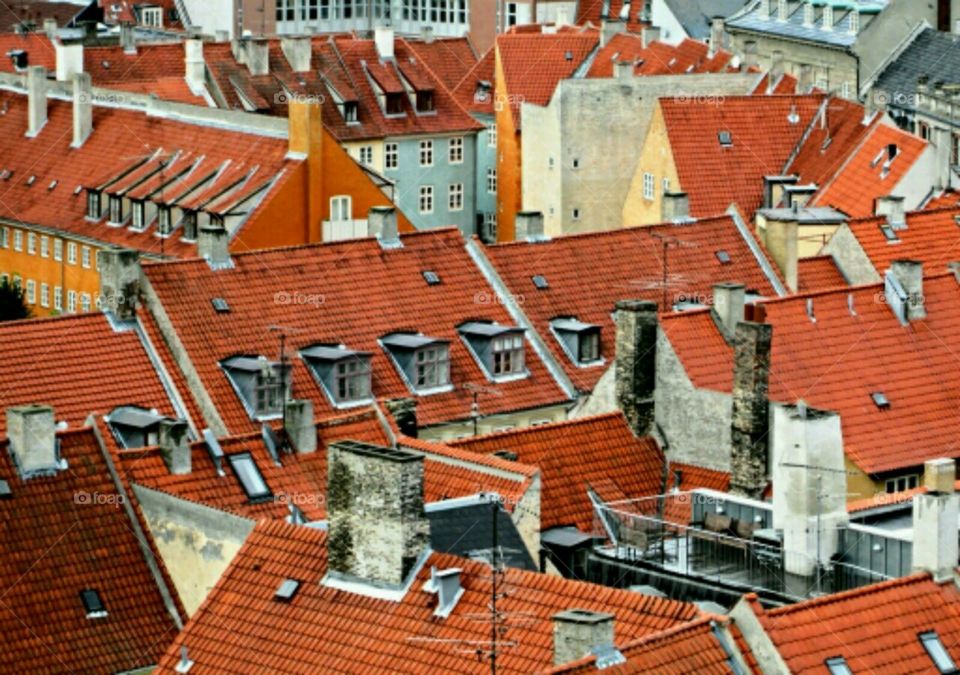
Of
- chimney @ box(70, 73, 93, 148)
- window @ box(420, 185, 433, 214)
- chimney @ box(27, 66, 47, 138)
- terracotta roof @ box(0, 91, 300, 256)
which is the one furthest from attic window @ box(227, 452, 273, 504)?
window @ box(420, 185, 433, 214)

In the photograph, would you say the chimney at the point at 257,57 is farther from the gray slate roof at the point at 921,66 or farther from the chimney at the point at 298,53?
the gray slate roof at the point at 921,66

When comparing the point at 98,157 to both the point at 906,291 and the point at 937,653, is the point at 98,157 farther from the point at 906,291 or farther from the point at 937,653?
the point at 937,653

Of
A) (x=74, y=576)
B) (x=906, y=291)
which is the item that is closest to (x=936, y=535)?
(x=74, y=576)

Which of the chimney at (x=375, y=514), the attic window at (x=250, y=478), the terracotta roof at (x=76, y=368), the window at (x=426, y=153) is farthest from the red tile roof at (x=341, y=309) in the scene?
the window at (x=426, y=153)

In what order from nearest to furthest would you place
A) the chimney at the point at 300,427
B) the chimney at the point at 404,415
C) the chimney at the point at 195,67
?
the chimney at the point at 300,427
the chimney at the point at 404,415
the chimney at the point at 195,67

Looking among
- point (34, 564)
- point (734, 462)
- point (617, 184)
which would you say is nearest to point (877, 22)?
point (617, 184)

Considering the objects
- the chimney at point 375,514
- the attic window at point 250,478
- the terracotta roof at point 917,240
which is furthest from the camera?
the terracotta roof at point 917,240

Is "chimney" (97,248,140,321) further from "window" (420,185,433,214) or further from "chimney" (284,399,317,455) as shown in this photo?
"window" (420,185,433,214)
